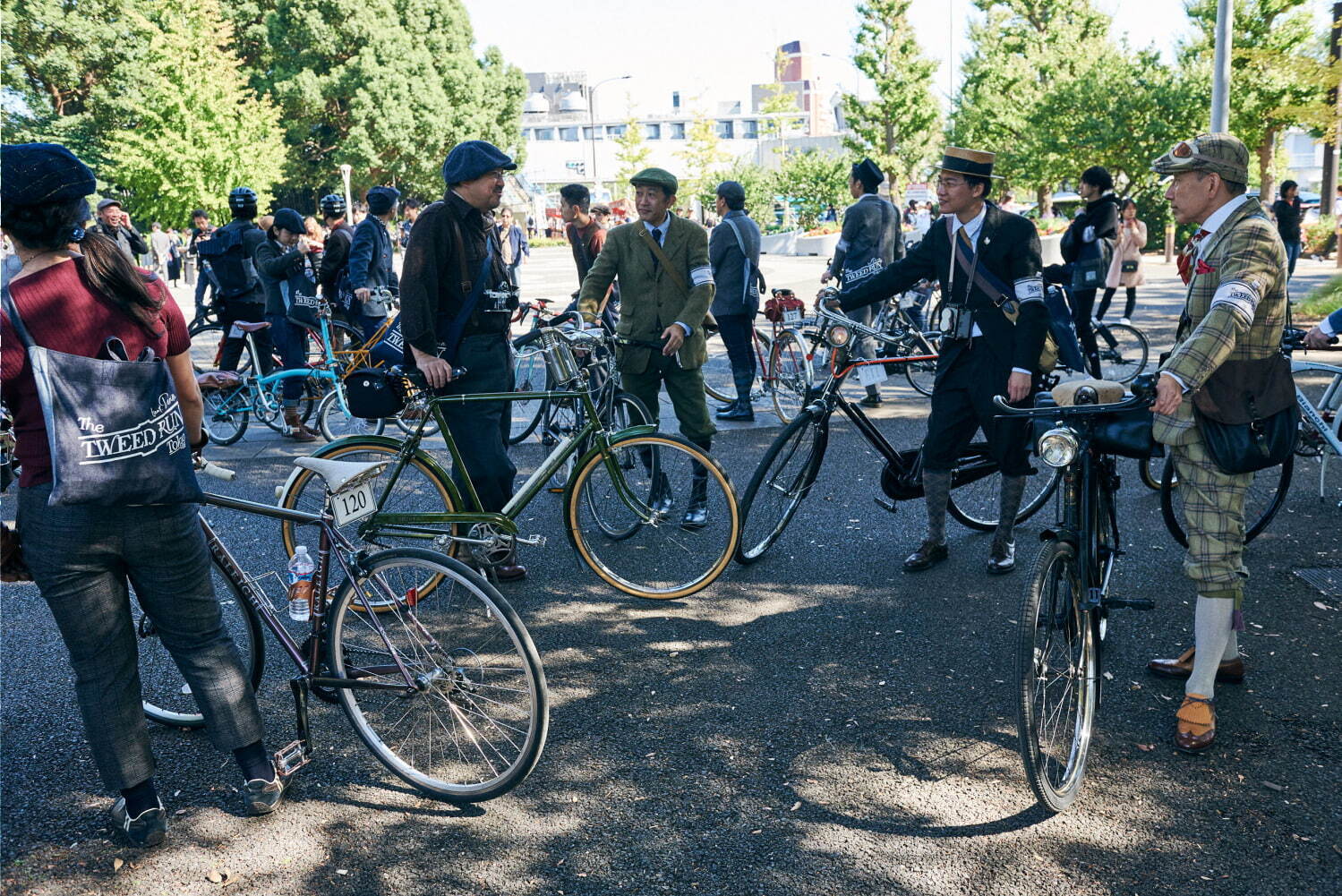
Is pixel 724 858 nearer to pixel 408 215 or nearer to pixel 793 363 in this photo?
pixel 793 363

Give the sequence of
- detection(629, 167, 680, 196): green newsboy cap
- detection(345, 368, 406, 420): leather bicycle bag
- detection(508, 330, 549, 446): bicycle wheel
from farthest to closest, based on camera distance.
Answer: detection(508, 330, 549, 446): bicycle wheel < detection(629, 167, 680, 196): green newsboy cap < detection(345, 368, 406, 420): leather bicycle bag

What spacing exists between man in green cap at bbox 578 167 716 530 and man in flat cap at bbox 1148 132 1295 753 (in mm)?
2822

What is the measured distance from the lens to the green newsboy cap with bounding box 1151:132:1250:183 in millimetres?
3695

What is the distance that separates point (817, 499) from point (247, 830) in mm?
4194

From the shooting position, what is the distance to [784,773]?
12.0 feet

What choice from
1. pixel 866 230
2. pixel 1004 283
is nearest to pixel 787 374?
pixel 866 230

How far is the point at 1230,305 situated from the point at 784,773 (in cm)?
204

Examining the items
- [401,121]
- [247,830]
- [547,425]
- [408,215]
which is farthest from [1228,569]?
[401,121]

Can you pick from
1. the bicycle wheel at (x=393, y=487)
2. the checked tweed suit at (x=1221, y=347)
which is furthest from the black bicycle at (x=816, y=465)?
the checked tweed suit at (x=1221, y=347)

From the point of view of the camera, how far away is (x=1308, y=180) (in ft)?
275

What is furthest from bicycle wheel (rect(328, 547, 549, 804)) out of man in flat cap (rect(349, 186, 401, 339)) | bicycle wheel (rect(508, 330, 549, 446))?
man in flat cap (rect(349, 186, 401, 339))

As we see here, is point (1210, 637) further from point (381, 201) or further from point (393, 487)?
point (381, 201)

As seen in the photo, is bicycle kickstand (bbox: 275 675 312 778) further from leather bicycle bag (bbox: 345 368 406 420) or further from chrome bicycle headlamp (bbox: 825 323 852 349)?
chrome bicycle headlamp (bbox: 825 323 852 349)

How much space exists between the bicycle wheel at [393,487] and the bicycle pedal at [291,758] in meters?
1.09
